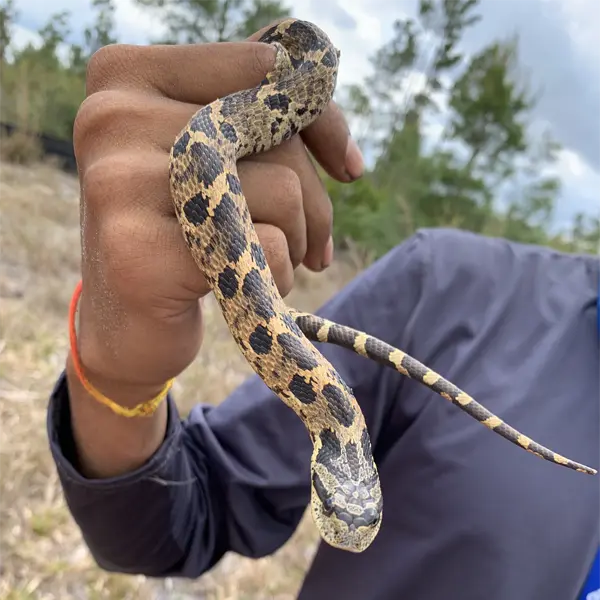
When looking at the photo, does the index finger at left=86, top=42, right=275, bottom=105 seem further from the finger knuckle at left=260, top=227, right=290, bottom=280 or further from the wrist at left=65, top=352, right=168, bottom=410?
the wrist at left=65, top=352, right=168, bottom=410

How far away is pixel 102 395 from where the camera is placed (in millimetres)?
1651

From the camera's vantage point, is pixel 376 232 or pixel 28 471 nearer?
pixel 28 471

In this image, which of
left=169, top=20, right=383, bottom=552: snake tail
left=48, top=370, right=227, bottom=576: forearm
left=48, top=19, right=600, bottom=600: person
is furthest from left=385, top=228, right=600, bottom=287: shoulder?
left=48, top=370, right=227, bottom=576: forearm

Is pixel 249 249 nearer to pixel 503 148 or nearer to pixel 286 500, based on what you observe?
pixel 286 500

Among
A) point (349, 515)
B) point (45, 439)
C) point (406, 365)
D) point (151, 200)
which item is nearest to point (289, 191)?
point (151, 200)

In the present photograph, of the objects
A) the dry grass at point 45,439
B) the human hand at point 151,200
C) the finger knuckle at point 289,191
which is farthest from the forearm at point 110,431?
the dry grass at point 45,439

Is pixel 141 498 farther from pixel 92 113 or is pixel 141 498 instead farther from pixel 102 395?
pixel 92 113

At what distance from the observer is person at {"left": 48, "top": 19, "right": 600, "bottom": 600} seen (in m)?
1.42

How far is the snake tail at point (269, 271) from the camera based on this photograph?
147 centimetres

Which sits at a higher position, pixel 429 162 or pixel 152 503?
pixel 152 503

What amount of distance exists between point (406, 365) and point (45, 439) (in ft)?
9.42

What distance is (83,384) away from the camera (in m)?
1.67

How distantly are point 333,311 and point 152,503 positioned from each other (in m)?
0.89

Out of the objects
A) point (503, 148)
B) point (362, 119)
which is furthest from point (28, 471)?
point (503, 148)
